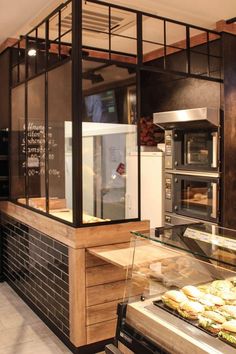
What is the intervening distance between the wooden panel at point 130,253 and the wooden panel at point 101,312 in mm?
482

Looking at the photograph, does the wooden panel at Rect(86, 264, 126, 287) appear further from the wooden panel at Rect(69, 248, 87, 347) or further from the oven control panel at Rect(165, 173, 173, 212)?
the oven control panel at Rect(165, 173, 173, 212)

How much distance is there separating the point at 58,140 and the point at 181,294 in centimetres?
282

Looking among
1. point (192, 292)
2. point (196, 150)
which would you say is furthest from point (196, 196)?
point (192, 292)

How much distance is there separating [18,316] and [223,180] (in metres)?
2.57

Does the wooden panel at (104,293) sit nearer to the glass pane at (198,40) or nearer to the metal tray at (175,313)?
the metal tray at (175,313)

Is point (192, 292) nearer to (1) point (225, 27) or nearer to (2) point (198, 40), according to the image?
(1) point (225, 27)

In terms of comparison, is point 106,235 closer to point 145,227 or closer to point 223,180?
point 145,227

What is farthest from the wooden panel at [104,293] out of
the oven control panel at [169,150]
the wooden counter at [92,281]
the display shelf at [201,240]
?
the oven control panel at [169,150]

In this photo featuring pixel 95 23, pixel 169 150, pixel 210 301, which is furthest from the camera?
pixel 169 150

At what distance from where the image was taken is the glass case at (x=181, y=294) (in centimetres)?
154

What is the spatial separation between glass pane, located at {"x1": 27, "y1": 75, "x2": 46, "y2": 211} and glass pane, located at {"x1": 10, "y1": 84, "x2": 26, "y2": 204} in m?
0.15

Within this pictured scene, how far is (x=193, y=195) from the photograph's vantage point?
4574 millimetres

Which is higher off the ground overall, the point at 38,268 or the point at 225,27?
the point at 225,27

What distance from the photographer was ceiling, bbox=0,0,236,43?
3711mm
